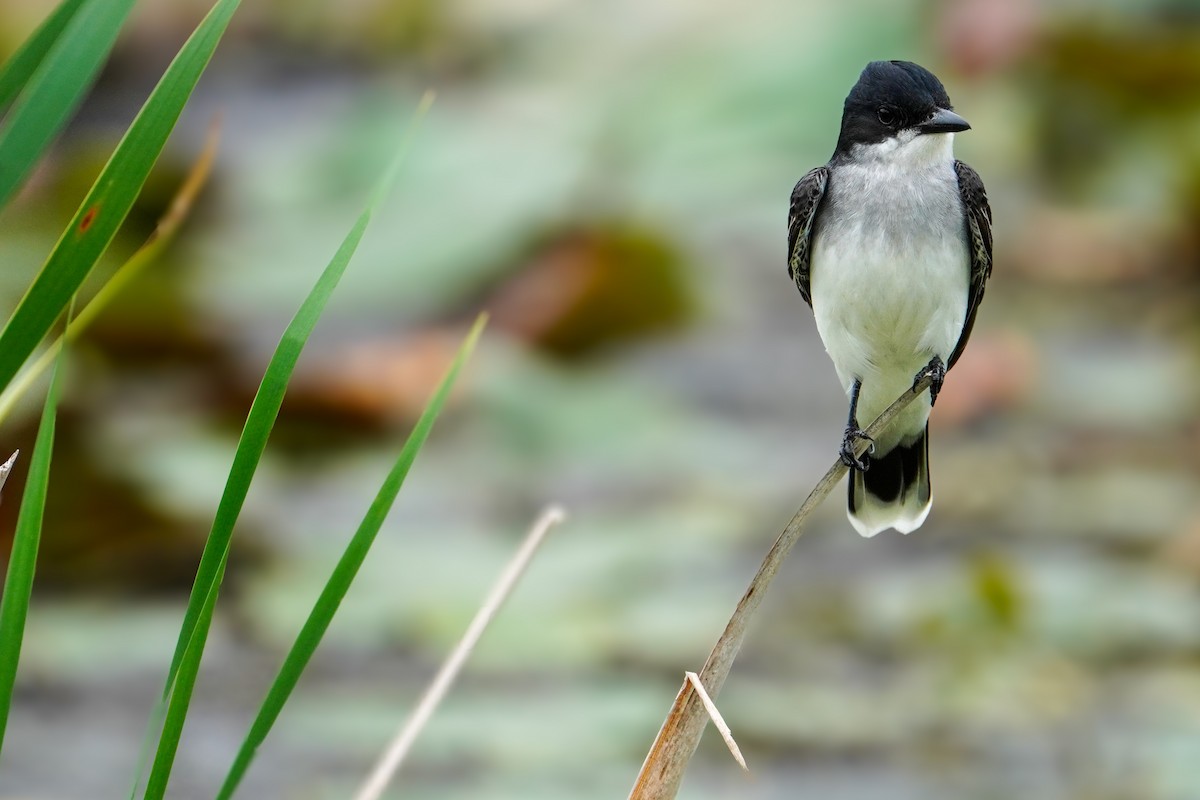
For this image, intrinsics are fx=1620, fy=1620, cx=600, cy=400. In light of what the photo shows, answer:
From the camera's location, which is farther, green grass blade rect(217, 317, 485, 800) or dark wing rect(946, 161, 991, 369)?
dark wing rect(946, 161, 991, 369)

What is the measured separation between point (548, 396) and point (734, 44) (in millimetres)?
3375

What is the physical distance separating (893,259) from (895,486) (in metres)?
0.62

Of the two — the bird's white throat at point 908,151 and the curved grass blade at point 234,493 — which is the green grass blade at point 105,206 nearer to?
the curved grass blade at point 234,493

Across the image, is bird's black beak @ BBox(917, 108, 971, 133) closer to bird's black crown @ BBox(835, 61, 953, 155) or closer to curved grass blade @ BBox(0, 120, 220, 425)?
bird's black crown @ BBox(835, 61, 953, 155)

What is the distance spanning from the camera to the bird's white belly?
2.64 meters

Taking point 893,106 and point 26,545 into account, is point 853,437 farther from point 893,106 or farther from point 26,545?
point 26,545

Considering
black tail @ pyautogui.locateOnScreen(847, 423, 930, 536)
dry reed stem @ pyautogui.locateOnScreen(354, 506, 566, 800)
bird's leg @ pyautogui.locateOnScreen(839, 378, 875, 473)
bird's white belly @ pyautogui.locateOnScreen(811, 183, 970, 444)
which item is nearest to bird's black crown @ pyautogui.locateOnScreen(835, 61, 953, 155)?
bird's white belly @ pyautogui.locateOnScreen(811, 183, 970, 444)

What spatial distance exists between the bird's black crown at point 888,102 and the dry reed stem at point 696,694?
2.46ft

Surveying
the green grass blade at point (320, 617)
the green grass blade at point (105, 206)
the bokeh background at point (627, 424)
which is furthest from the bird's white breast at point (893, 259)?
the bokeh background at point (627, 424)

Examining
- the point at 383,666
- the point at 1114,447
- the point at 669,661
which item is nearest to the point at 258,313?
the point at 383,666

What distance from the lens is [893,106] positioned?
2594mm

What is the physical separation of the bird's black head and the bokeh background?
2.72 meters

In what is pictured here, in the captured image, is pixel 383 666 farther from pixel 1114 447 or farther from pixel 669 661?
pixel 1114 447

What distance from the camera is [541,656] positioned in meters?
5.62
